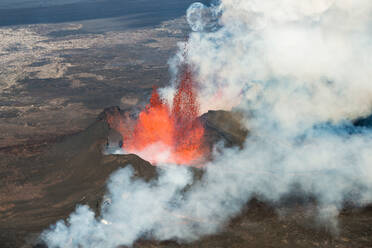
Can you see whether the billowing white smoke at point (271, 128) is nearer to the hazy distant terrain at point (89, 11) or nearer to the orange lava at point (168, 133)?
the orange lava at point (168, 133)

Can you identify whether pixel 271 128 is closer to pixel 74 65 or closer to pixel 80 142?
pixel 80 142

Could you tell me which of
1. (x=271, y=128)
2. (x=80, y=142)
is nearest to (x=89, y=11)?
(x=80, y=142)

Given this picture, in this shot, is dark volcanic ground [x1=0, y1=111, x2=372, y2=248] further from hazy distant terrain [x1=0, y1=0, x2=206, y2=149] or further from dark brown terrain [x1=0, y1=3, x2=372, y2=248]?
hazy distant terrain [x1=0, y1=0, x2=206, y2=149]

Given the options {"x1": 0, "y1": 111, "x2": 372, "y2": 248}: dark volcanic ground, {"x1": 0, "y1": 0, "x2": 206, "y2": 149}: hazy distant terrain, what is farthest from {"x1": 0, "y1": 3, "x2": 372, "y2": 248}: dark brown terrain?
{"x1": 0, "y1": 0, "x2": 206, "y2": 149}: hazy distant terrain

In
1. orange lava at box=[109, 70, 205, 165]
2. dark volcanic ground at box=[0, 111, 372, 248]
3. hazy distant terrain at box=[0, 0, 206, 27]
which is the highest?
hazy distant terrain at box=[0, 0, 206, 27]

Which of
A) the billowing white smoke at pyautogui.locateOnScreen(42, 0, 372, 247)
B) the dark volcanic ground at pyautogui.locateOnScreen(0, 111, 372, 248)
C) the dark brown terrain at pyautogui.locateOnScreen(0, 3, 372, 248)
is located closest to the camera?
the dark volcanic ground at pyautogui.locateOnScreen(0, 111, 372, 248)

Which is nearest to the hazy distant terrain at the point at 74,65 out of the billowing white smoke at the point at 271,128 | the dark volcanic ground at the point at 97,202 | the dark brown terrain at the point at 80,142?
the dark brown terrain at the point at 80,142

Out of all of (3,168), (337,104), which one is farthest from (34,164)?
(337,104)
